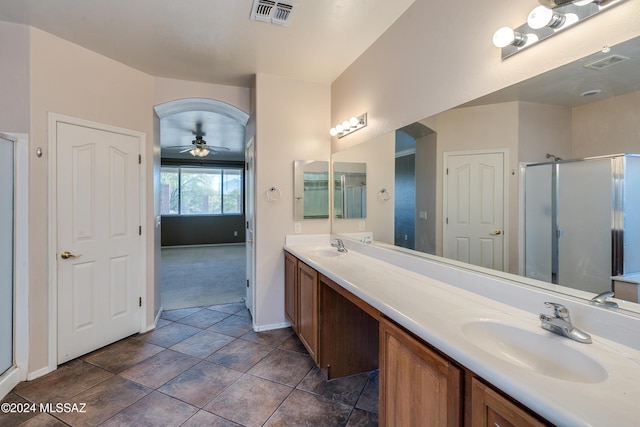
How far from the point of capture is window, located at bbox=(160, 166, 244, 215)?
332 inches

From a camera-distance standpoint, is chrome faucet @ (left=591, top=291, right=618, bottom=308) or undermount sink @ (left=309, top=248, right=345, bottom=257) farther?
undermount sink @ (left=309, top=248, right=345, bottom=257)

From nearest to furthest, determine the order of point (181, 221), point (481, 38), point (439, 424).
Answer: point (439, 424) → point (481, 38) → point (181, 221)

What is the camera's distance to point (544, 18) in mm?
1129

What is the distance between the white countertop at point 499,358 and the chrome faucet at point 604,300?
0.34 ft

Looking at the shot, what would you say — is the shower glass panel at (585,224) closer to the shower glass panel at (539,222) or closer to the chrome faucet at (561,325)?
the shower glass panel at (539,222)

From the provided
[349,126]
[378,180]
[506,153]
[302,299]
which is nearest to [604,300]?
[506,153]

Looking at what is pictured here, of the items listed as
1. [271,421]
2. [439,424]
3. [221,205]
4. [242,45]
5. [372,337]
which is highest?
[242,45]

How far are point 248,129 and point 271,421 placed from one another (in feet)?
9.52

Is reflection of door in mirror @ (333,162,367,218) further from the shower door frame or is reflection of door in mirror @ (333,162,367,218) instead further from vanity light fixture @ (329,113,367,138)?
the shower door frame

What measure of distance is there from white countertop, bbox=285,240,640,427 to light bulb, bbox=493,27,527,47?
1.06 meters

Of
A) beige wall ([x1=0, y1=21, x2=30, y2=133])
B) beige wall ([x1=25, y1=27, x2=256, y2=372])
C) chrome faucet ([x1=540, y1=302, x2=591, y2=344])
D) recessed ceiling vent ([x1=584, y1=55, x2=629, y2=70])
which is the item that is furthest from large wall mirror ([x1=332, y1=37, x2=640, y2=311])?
beige wall ([x1=0, y1=21, x2=30, y2=133])

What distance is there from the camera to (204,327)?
10.2 ft

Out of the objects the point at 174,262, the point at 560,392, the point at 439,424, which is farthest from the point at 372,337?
the point at 174,262

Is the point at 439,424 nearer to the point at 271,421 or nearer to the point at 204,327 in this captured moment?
the point at 271,421
